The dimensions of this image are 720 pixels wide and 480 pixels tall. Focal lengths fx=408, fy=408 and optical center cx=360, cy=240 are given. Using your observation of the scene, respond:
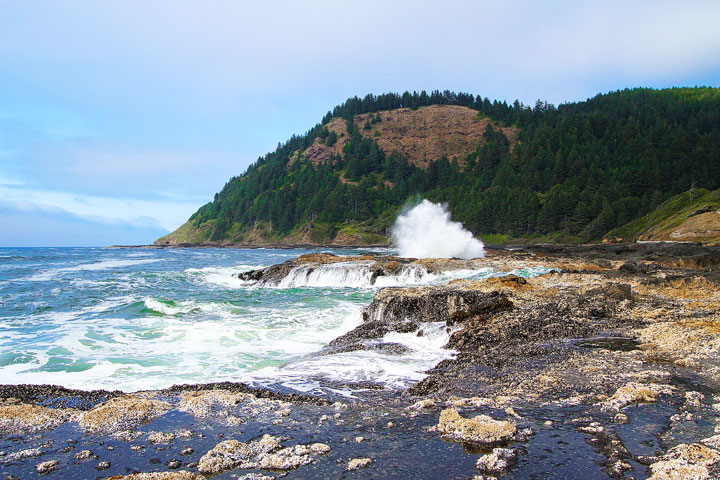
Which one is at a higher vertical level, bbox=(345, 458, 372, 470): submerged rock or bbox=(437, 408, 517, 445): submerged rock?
bbox=(437, 408, 517, 445): submerged rock

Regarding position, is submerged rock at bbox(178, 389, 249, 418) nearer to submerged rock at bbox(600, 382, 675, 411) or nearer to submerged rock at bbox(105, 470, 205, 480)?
submerged rock at bbox(105, 470, 205, 480)

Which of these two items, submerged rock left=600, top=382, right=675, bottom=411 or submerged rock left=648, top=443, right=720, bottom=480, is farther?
submerged rock left=600, top=382, right=675, bottom=411

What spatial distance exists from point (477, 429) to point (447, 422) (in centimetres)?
47

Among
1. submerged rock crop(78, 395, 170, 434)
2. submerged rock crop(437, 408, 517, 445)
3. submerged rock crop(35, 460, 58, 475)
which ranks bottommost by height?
submerged rock crop(78, 395, 170, 434)

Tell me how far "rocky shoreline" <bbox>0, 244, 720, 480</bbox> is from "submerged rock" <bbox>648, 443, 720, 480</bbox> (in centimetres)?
2

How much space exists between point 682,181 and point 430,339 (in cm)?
10389

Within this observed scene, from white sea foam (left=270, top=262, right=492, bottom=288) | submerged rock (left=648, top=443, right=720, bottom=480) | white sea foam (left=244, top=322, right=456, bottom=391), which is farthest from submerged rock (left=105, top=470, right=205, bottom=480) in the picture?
white sea foam (left=270, top=262, right=492, bottom=288)

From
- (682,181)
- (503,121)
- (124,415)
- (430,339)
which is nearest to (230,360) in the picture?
(124,415)

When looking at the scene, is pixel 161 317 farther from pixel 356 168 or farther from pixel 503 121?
pixel 503 121

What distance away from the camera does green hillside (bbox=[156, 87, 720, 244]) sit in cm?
9000

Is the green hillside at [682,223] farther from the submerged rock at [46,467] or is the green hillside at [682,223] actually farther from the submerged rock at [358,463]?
the submerged rock at [46,467]

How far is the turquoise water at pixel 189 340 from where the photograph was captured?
9.59 meters

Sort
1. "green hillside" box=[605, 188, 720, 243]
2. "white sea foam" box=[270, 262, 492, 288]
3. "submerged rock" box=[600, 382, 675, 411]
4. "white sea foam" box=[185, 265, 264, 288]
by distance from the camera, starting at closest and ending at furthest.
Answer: "submerged rock" box=[600, 382, 675, 411]
"white sea foam" box=[270, 262, 492, 288]
"white sea foam" box=[185, 265, 264, 288]
"green hillside" box=[605, 188, 720, 243]

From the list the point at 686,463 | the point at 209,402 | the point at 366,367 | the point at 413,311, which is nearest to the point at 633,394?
the point at 686,463
